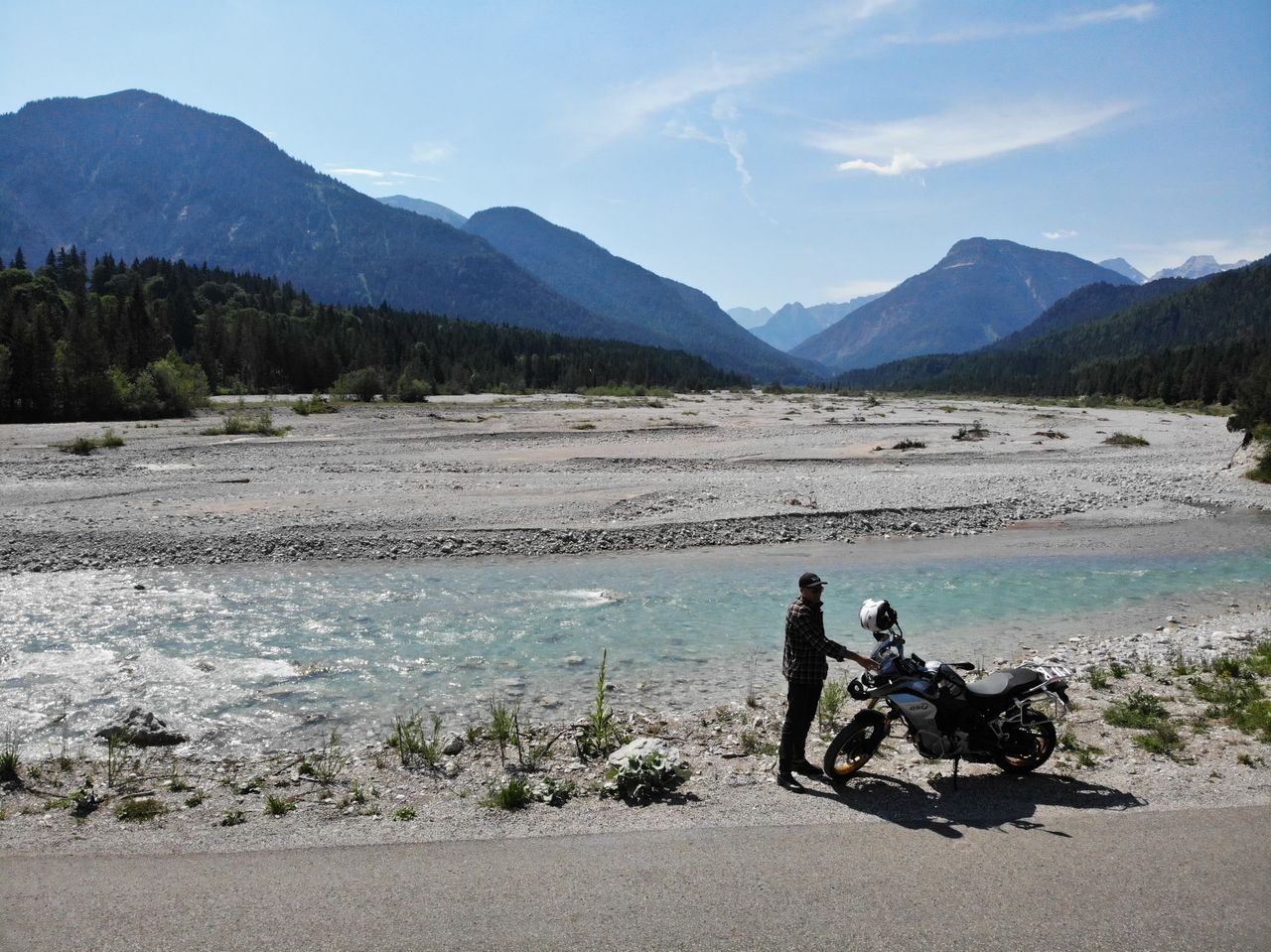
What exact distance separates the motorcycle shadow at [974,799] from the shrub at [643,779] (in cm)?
148

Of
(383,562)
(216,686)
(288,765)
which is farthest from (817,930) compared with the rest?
(383,562)

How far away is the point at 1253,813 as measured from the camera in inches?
246

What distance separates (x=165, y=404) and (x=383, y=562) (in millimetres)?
46136

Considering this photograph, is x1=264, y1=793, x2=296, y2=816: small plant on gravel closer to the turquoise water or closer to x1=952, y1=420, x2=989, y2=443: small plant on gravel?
the turquoise water

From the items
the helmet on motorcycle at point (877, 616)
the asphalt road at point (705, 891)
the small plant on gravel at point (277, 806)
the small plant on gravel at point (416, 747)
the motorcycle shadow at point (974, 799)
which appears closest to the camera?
the asphalt road at point (705, 891)

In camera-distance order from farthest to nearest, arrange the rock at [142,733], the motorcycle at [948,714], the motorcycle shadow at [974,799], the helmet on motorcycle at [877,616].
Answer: the rock at [142,733]
the motorcycle at [948,714]
the helmet on motorcycle at [877,616]
the motorcycle shadow at [974,799]

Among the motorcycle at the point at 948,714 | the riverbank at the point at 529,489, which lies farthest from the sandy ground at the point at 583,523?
the motorcycle at the point at 948,714

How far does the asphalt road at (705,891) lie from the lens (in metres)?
4.77

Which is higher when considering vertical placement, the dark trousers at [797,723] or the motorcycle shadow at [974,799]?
the dark trousers at [797,723]

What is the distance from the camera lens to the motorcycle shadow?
6.36m

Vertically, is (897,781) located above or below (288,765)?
above

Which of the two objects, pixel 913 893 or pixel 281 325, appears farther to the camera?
pixel 281 325

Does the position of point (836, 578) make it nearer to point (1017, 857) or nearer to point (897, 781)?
point (897, 781)

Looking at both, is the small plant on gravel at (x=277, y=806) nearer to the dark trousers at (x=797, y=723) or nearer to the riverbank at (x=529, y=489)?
the dark trousers at (x=797, y=723)
